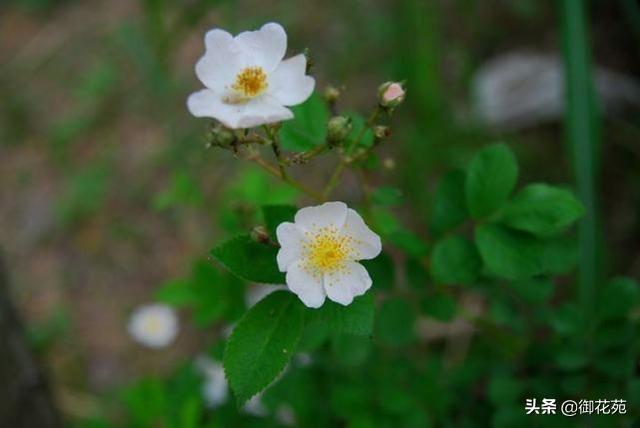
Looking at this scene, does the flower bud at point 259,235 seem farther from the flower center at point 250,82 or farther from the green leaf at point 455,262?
the green leaf at point 455,262

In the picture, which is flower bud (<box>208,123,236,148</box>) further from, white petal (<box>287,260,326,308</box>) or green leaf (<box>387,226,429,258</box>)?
green leaf (<box>387,226,429,258</box>)

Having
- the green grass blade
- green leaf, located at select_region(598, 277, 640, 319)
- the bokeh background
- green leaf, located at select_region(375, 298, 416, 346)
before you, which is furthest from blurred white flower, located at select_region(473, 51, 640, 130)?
green leaf, located at select_region(375, 298, 416, 346)

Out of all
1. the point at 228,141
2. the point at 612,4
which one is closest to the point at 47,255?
the point at 228,141

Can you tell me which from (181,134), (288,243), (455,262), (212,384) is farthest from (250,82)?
(181,134)

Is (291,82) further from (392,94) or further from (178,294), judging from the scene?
(178,294)

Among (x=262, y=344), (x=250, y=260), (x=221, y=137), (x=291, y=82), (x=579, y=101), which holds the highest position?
(x=579, y=101)
